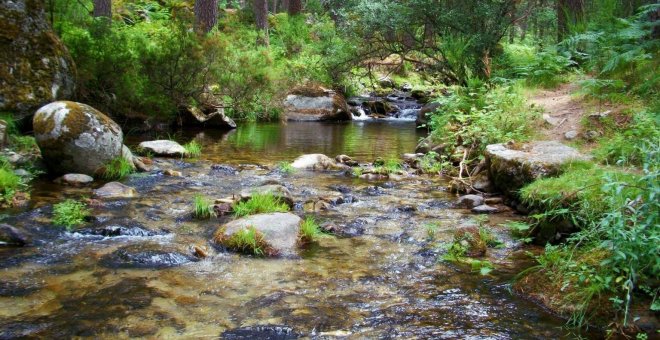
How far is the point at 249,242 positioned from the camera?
5.01 m

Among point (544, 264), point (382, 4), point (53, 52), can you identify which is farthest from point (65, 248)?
point (382, 4)

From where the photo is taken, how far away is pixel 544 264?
4.23m

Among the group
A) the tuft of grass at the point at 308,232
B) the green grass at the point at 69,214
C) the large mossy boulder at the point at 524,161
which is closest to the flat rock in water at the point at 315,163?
the large mossy boulder at the point at 524,161

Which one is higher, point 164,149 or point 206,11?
point 206,11

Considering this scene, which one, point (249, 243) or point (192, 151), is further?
point (192, 151)

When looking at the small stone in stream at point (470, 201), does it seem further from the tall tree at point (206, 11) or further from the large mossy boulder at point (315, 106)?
the tall tree at point (206, 11)

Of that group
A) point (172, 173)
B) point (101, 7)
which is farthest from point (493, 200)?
point (101, 7)

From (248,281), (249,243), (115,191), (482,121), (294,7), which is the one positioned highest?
(294,7)

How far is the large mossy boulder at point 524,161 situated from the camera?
6359 mm

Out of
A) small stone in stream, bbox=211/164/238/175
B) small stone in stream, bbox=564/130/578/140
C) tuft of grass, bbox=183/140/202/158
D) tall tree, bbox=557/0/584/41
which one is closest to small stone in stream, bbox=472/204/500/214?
small stone in stream, bbox=564/130/578/140

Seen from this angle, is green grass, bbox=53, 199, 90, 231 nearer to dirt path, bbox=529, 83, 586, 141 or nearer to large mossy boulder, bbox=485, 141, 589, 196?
large mossy boulder, bbox=485, 141, 589, 196

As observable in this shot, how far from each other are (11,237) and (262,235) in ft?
7.79

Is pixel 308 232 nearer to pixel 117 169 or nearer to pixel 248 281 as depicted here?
pixel 248 281

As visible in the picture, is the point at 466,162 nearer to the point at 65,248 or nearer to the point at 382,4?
the point at 65,248
